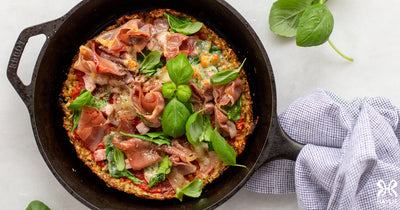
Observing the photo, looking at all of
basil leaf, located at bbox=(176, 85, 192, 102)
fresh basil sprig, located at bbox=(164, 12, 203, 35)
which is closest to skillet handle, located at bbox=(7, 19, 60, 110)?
fresh basil sprig, located at bbox=(164, 12, 203, 35)

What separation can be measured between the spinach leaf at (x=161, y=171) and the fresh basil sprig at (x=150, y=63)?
0.69 m

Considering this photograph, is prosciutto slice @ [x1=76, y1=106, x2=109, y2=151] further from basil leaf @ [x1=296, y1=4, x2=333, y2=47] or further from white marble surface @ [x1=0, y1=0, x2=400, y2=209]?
basil leaf @ [x1=296, y1=4, x2=333, y2=47]

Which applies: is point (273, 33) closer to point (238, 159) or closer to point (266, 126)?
point (266, 126)

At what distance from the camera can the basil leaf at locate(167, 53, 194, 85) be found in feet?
9.12

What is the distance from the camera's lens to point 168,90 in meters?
2.87

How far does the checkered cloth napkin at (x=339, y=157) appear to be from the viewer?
293 cm

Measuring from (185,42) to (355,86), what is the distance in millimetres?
1560

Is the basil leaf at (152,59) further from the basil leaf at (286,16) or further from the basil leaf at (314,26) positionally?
the basil leaf at (314,26)

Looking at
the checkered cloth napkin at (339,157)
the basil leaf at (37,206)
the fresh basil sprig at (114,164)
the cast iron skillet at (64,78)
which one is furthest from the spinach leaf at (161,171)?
the basil leaf at (37,206)

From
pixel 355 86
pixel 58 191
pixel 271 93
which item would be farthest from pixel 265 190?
pixel 58 191

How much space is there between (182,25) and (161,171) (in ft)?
3.91

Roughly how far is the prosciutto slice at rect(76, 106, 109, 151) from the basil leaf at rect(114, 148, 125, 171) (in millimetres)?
193

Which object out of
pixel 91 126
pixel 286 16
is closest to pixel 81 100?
pixel 91 126

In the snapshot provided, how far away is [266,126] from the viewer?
9.87 ft
